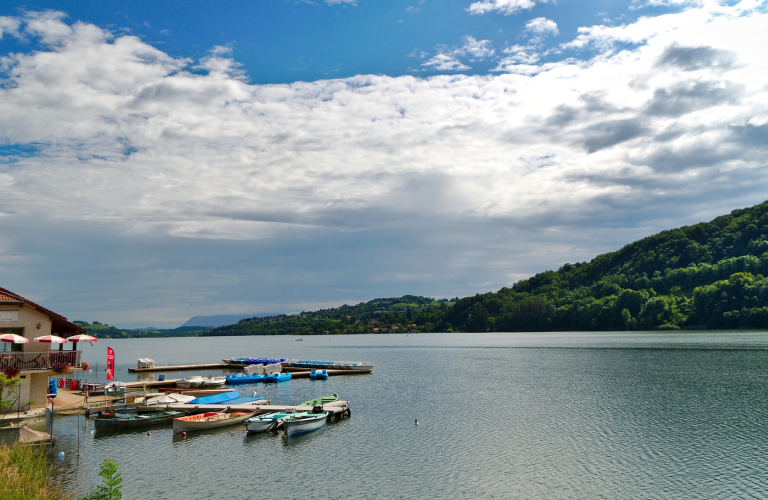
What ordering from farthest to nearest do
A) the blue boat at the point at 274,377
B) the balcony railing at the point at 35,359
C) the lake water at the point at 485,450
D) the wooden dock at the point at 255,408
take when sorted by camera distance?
the blue boat at the point at 274,377 < the wooden dock at the point at 255,408 < the balcony railing at the point at 35,359 < the lake water at the point at 485,450

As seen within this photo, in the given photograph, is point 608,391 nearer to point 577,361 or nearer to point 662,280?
point 577,361

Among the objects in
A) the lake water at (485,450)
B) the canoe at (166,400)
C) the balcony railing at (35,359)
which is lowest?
the lake water at (485,450)

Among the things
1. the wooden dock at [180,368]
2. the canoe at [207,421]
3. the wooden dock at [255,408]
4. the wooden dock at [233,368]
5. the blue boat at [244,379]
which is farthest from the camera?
the wooden dock at [180,368]

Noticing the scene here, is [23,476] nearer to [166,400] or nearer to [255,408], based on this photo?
[255,408]

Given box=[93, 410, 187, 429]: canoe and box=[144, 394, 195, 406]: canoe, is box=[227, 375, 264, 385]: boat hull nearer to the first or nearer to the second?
box=[144, 394, 195, 406]: canoe

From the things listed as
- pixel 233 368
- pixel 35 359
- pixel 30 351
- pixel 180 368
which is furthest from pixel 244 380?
pixel 35 359

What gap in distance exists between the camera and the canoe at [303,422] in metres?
34.4

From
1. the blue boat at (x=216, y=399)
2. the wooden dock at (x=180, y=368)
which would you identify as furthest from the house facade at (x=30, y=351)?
the wooden dock at (x=180, y=368)

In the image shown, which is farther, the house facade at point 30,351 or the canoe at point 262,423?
the canoe at point 262,423

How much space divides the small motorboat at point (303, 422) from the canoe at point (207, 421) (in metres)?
4.21

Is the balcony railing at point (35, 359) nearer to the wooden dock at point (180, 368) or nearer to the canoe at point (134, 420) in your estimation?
the canoe at point (134, 420)

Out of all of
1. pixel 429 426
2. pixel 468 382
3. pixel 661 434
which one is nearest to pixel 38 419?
pixel 429 426

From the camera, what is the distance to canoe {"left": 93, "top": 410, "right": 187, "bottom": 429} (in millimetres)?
36250

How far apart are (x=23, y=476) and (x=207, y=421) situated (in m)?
18.3
